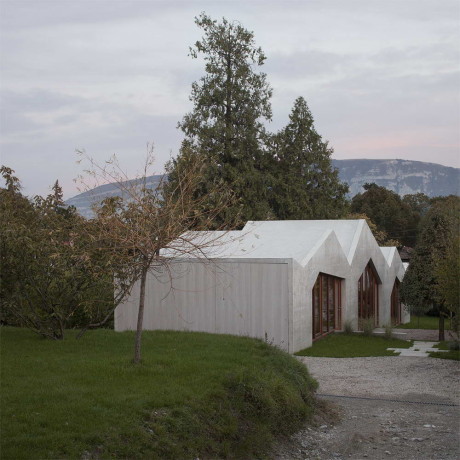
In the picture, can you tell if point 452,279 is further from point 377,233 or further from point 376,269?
point 377,233

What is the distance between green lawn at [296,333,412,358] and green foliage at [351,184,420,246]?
39558 mm

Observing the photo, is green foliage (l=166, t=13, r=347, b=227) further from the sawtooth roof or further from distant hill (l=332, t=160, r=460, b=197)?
distant hill (l=332, t=160, r=460, b=197)

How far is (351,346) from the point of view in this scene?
716 inches

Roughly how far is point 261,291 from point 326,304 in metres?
4.04

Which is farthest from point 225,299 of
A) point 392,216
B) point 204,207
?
point 392,216

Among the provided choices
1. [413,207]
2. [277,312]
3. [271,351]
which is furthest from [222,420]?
[413,207]

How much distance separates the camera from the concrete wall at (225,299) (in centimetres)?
1688

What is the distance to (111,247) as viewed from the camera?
10.5 metres

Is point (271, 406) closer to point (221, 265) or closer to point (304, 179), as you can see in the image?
point (221, 265)

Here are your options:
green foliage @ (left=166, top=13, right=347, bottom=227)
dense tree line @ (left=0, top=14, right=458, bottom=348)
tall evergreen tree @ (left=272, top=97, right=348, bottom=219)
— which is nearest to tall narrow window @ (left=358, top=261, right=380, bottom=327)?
dense tree line @ (left=0, top=14, right=458, bottom=348)

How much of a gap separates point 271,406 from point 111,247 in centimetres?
365

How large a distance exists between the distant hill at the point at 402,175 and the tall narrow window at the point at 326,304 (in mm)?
117517

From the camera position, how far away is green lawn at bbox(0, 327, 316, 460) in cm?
678

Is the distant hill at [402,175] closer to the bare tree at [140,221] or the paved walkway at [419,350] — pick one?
the paved walkway at [419,350]
